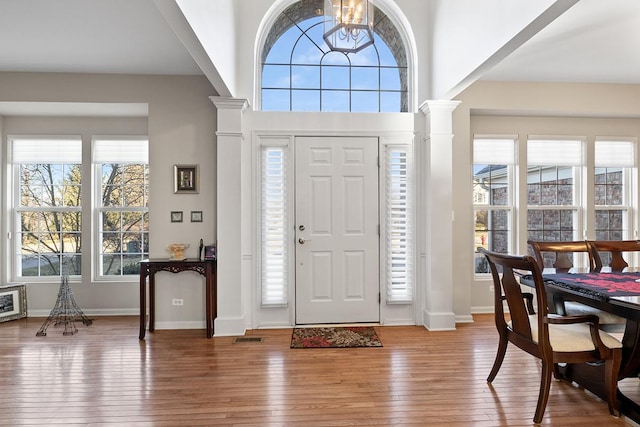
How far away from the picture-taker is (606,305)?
2.29 m

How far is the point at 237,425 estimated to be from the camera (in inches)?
90.4

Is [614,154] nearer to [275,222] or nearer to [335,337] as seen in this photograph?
[335,337]

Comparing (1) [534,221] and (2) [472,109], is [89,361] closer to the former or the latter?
(2) [472,109]

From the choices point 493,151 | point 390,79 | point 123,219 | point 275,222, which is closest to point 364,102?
point 390,79

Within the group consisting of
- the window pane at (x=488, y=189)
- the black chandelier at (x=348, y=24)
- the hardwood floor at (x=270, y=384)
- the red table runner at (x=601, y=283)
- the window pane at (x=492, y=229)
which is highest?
the black chandelier at (x=348, y=24)

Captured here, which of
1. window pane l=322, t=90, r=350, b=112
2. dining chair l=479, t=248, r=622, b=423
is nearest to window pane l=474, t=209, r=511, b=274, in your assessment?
window pane l=322, t=90, r=350, b=112

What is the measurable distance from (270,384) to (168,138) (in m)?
2.99

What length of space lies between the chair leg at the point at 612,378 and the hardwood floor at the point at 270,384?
0.08 meters

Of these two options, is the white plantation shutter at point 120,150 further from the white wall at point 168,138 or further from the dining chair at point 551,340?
the dining chair at point 551,340

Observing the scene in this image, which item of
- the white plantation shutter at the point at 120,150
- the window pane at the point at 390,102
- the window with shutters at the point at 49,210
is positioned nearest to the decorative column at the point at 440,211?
the window pane at the point at 390,102

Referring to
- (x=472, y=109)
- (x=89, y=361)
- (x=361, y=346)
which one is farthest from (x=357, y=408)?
(x=472, y=109)

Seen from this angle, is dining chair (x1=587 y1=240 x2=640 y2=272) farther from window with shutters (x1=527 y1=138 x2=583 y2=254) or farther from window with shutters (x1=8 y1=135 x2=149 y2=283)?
window with shutters (x1=8 y1=135 x2=149 y2=283)

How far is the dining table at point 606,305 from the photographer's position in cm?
225

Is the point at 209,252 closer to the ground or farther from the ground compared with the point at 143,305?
farther from the ground
